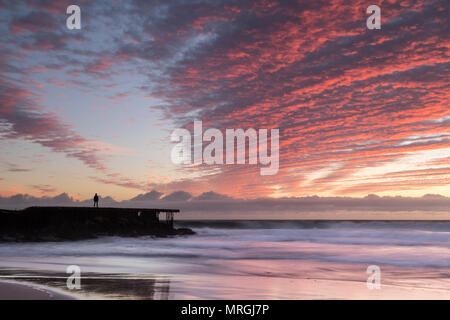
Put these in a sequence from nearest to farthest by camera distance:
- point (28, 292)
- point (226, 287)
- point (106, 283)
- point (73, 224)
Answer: point (28, 292) → point (106, 283) → point (226, 287) → point (73, 224)

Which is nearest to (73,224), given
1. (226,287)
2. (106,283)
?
(106,283)

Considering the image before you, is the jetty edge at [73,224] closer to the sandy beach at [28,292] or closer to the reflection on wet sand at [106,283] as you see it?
the reflection on wet sand at [106,283]

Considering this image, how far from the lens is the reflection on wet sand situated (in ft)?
29.4

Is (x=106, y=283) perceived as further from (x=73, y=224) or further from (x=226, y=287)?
(x=73, y=224)

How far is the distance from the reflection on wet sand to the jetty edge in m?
18.7

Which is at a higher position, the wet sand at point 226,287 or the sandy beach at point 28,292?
the sandy beach at point 28,292

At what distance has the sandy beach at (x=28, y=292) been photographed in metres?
8.34

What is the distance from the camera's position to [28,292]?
351 inches

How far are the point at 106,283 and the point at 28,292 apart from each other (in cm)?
221

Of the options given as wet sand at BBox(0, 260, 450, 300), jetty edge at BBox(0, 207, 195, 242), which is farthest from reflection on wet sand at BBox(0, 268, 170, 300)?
jetty edge at BBox(0, 207, 195, 242)

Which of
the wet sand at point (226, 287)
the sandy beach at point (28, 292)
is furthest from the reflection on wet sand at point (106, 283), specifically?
the sandy beach at point (28, 292)

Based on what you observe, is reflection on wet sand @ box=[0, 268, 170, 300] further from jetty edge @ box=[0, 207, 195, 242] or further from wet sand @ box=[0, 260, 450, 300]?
jetty edge @ box=[0, 207, 195, 242]

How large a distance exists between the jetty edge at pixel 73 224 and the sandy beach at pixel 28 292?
2125cm
